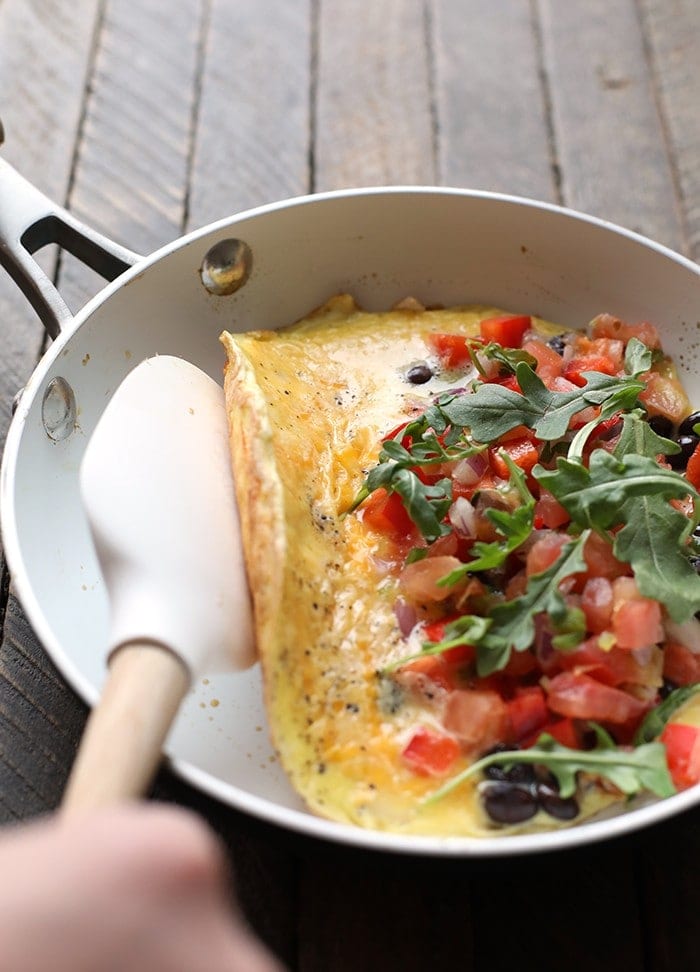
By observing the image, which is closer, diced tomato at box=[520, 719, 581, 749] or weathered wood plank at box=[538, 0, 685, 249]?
diced tomato at box=[520, 719, 581, 749]

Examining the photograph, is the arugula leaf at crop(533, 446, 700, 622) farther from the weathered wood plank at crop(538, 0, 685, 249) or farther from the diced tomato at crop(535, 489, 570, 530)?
the weathered wood plank at crop(538, 0, 685, 249)

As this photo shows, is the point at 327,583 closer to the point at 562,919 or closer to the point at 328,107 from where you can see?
the point at 562,919

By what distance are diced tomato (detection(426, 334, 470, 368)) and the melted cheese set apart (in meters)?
0.08

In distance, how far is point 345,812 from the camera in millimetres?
2465

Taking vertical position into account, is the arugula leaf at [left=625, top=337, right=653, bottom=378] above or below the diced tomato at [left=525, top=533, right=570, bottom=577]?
below

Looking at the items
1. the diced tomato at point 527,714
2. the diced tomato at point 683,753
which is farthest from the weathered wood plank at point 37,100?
the diced tomato at point 683,753

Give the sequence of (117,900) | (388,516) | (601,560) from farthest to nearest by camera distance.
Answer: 1. (388,516)
2. (601,560)
3. (117,900)

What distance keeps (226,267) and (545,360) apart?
1174 mm

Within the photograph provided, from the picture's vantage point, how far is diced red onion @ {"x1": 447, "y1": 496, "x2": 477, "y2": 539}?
2.87m

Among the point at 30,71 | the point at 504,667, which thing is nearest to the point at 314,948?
the point at 504,667

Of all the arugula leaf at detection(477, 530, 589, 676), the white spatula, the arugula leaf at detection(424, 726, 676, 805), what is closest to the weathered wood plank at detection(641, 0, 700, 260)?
the arugula leaf at detection(477, 530, 589, 676)

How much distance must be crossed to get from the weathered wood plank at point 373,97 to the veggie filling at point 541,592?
199 centimetres

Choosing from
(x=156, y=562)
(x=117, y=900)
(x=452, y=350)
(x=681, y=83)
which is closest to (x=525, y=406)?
(x=452, y=350)

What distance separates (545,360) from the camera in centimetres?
349
